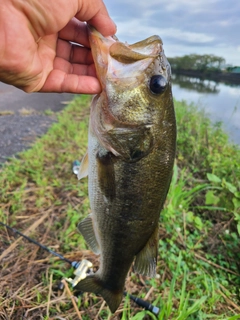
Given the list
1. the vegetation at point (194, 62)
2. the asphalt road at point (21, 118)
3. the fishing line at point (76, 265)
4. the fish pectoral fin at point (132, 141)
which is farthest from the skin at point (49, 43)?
the vegetation at point (194, 62)

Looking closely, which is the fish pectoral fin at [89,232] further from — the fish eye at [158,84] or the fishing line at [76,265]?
the fish eye at [158,84]

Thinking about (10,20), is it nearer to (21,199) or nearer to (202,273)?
(21,199)

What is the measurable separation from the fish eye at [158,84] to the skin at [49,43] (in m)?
0.32

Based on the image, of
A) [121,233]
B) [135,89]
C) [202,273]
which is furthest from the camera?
[202,273]

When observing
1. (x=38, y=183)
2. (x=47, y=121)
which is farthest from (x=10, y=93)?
(x=38, y=183)

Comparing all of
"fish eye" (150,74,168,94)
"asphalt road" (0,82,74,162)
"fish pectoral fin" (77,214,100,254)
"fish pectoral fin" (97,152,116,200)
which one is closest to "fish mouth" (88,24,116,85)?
"fish eye" (150,74,168,94)

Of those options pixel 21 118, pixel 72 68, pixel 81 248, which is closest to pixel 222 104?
pixel 21 118

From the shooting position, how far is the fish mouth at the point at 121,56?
1.57 m

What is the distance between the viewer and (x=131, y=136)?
1.69 meters

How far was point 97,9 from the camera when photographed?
168cm

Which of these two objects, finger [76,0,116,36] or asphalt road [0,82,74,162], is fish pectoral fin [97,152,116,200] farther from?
asphalt road [0,82,74,162]

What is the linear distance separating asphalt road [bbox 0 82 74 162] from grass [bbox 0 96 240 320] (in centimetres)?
34

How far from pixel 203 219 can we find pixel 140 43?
2.89m

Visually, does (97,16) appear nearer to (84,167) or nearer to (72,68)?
(72,68)
